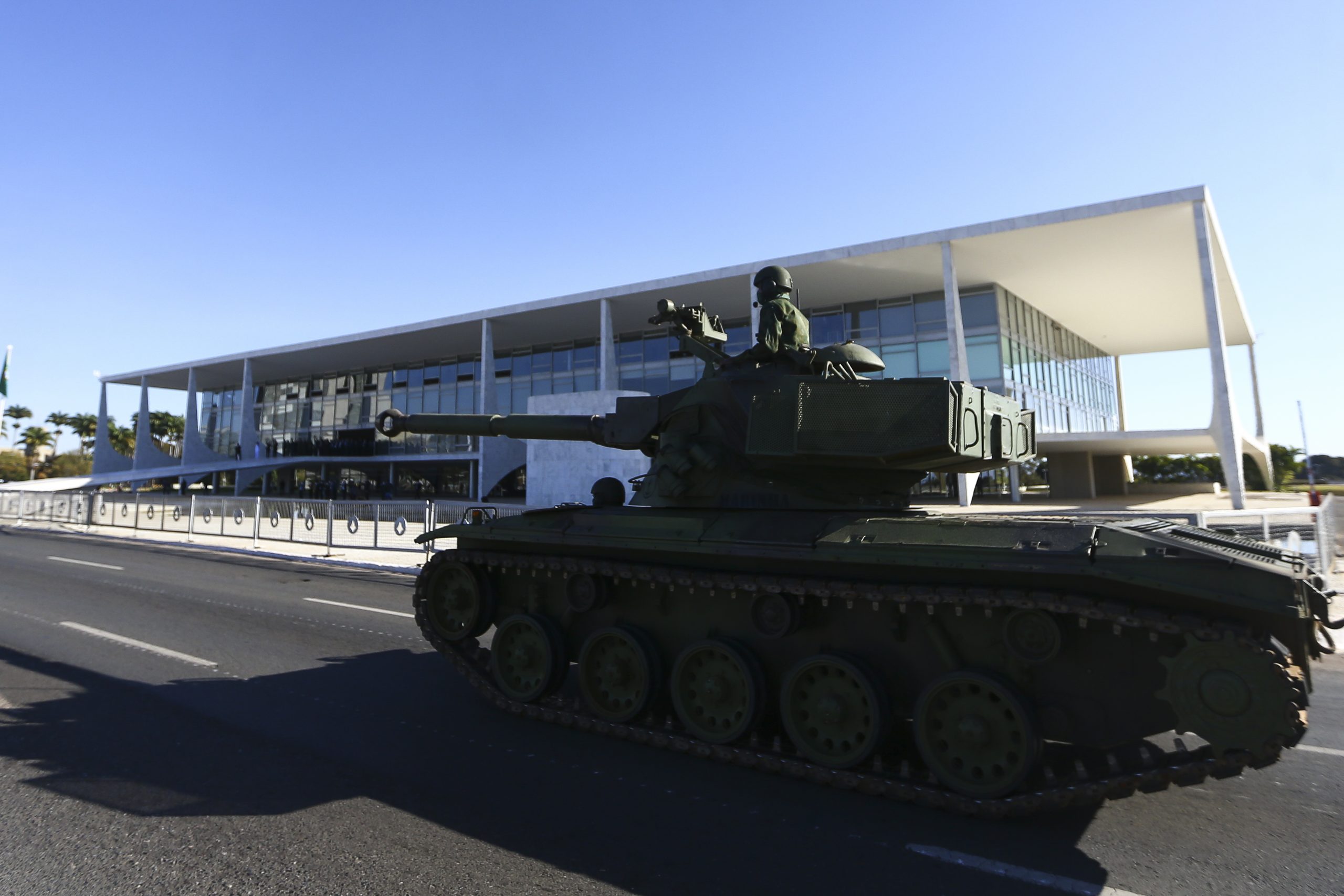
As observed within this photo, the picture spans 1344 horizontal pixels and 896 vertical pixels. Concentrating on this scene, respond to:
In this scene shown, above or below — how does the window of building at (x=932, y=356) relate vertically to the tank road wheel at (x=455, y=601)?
above

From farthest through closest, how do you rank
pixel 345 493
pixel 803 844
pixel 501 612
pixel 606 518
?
pixel 345 493 < pixel 501 612 < pixel 606 518 < pixel 803 844

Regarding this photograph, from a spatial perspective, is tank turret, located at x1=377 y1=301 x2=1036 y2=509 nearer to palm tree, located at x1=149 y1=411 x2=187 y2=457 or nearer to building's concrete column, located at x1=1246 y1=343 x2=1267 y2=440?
building's concrete column, located at x1=1246 y1=343 x2=1267 y2=440

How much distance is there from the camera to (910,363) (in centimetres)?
3306

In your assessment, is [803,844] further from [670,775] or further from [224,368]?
[224,368]

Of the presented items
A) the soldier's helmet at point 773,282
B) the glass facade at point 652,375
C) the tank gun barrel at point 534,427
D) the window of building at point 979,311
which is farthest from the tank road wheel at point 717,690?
the window of building at point 979,311

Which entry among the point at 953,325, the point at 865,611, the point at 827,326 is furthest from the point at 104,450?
the point at 865,611

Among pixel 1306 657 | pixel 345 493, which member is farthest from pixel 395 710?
pixel 345 493

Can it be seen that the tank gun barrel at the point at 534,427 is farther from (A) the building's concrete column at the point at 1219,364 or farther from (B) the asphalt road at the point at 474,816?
(A) the building's concrete column at the point at 1219,364

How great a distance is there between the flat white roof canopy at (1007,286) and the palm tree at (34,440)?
52974mm

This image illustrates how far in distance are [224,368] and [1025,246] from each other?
53.7 meters

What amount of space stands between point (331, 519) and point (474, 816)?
62.4 feet

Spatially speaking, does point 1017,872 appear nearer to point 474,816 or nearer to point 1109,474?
point 474,816

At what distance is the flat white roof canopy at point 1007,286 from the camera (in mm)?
26594

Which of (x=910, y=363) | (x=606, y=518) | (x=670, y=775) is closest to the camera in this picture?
(x=670, y=775)
